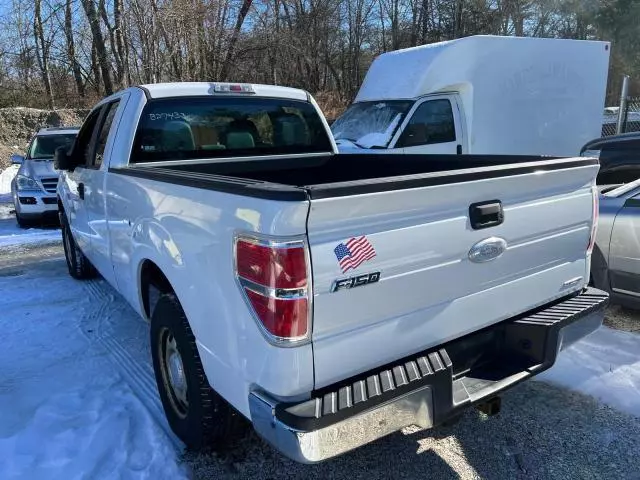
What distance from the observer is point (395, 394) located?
212cm

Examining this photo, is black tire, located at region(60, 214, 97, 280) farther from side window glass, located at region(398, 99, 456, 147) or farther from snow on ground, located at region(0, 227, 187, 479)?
side window glass, located at region(398, 99, 456, 147)

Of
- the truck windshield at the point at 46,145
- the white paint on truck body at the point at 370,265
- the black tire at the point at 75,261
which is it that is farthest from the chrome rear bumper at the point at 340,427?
the truck windshield at the point at 46,145

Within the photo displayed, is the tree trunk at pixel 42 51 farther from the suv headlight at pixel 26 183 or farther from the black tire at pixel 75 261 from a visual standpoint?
the black tire at pixel 75 261

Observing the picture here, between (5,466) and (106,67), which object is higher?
(106,67)

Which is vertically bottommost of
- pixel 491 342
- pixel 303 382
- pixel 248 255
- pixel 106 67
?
pixel 491 342

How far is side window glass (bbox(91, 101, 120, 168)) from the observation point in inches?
167

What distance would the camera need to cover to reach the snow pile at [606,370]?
3402 mm

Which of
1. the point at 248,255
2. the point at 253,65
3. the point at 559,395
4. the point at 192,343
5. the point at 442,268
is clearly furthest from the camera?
the point at 253,65

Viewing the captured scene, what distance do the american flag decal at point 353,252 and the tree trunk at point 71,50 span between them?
19968 mm

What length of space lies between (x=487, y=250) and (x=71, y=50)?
2121 centimetres

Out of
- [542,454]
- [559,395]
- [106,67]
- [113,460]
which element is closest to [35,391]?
[113,460]

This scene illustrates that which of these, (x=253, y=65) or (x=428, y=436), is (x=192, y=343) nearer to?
(x=428, y=436)

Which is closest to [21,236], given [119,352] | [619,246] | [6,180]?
[119,352]

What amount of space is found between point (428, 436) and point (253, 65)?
62.6ft
